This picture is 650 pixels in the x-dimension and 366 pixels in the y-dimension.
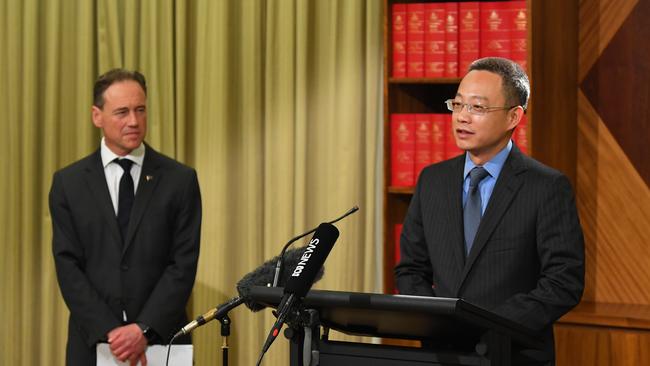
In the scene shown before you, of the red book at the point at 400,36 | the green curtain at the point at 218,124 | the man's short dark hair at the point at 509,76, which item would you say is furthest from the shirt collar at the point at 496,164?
the green curtain at the point at 218,124

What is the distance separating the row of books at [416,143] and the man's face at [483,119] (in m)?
1.50

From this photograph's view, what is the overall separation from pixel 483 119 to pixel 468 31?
5.23ft

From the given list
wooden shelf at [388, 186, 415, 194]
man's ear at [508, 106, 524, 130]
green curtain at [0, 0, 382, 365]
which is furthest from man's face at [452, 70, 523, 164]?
green curtain at [0, 0, 382, 365]

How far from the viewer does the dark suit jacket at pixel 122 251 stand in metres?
3.65

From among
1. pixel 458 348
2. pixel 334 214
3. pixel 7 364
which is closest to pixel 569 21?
pixel 334 214

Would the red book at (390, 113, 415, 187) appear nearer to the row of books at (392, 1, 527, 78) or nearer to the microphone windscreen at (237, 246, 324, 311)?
the row of books at (392, 1, 527, 78)

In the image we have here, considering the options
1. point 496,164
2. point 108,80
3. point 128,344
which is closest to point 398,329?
point 496,164

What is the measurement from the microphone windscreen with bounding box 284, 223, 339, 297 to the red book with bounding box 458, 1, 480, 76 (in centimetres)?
232

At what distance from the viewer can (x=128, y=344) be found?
140 inches

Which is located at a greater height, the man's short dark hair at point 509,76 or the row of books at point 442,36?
the row of books at point 442,36

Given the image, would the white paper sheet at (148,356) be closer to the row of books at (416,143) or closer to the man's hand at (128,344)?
the man's hand at (128,344)

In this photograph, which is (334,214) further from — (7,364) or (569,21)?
(7,364)

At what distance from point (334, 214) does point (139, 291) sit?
1.24m

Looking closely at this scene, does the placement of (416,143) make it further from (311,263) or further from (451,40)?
(311,263)
